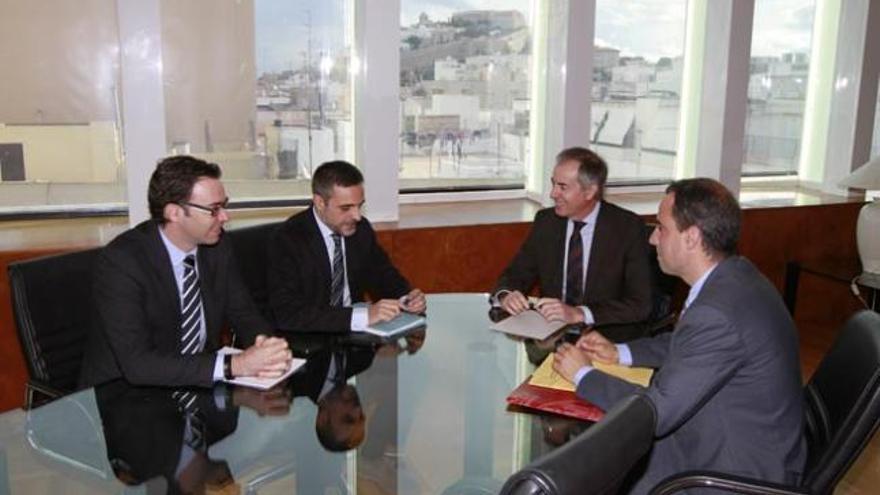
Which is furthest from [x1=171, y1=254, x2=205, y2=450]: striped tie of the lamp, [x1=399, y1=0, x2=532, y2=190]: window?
the lamp

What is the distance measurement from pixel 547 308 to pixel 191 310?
1.17 metres

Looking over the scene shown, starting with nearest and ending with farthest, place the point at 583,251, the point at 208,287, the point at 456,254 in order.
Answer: the point at 208,287 < the point at 583,251 < the point at 456,254

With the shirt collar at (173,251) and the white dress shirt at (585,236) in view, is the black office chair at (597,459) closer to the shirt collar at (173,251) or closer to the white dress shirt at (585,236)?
the shirt collar at (173,251)

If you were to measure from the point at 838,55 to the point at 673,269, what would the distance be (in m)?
4.05

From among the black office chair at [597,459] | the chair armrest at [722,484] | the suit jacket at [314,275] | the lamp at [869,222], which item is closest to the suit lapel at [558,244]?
→ the suit jacket at [314,275]

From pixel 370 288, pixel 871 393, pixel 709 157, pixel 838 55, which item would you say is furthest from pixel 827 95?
pixel 871 393

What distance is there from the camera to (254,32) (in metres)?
3.86

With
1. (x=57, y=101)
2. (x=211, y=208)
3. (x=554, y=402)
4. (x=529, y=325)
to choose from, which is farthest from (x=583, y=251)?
(x=57, y=101)

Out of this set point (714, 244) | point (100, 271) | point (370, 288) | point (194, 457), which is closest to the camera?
point (194, 457)

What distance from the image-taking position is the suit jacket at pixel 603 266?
2.76 metres

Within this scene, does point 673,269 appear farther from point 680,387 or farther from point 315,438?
point 315,438

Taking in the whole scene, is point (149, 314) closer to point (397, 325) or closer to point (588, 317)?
point (397, 325)

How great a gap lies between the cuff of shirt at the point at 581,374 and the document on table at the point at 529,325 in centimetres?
51

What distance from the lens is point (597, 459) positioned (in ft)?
3.34
